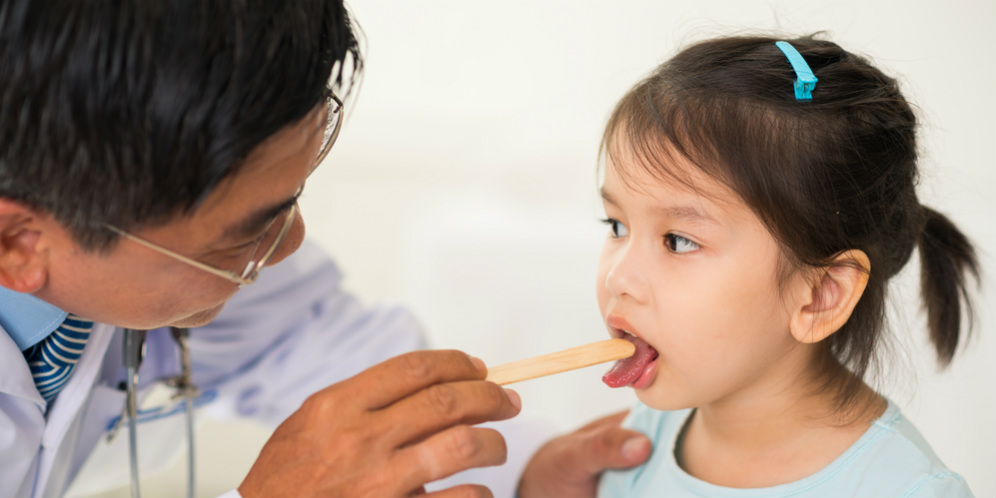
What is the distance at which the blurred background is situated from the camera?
1.64 meters

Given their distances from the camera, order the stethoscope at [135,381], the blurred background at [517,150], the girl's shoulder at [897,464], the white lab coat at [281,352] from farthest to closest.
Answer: the blurred background at [517,150]
the white lab coat at [281,352]
the stethoscope at [135,381]
the girl's shoulder at [897,464]

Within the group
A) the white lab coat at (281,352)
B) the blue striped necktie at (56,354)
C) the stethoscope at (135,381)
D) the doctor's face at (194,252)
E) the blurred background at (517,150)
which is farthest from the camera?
the blurred background at (517,150)

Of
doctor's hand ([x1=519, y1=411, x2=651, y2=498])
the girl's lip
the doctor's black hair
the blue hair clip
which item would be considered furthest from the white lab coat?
the blue hair clip

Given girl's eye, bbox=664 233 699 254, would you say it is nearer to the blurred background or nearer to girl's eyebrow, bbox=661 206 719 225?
girl's eyebrow, bbox=661 206 719 225

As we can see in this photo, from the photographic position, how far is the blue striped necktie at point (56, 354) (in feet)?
3.46

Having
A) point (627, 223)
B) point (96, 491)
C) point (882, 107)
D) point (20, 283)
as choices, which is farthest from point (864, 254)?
point (96, 491)

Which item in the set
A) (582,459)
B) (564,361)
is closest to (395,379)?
(564,361)

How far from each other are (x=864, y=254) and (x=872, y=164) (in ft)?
0.35

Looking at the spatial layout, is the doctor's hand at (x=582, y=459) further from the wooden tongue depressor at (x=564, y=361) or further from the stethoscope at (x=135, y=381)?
the stethoscope at (x=135, y=381)

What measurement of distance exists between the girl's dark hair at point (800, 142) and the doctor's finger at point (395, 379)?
1.13ft

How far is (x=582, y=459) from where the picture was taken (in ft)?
4.14

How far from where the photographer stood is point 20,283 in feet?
2.82

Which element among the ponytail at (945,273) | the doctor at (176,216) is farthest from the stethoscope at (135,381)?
the ponytail at (945,273)

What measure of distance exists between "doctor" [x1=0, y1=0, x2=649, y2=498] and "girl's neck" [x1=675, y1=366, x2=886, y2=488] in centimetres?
15
